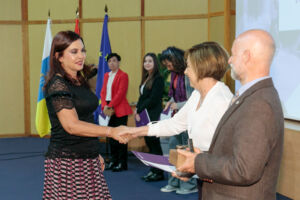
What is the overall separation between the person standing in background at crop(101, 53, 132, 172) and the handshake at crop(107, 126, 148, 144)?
2.58 metres

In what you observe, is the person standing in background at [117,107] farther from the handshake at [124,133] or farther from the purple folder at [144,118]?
the handshake at [124,133]

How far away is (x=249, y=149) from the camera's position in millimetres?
1157

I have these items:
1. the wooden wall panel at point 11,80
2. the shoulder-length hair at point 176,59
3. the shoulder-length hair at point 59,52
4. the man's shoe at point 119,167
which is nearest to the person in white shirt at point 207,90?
the shoulder-length hair at point 59,52

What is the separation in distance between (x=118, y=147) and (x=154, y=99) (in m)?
1.01

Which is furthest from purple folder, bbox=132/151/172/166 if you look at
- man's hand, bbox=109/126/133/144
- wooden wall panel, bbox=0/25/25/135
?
wooden wall panel, bbox=0/25/25/135

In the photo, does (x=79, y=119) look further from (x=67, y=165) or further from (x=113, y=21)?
(x=113, y=21)

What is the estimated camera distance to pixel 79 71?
7.93 ft

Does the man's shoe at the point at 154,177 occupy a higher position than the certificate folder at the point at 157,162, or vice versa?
the certificate folder at the point at 157,162

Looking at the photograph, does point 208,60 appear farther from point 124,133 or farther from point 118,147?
point 118,147

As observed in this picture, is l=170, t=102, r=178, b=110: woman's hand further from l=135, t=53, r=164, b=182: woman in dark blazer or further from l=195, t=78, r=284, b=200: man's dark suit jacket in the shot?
l=195, t=78, r=284, b=200: man's dark suit jacket

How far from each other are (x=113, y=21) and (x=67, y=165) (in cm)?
543

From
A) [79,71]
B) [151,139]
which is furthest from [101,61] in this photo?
[79,71]

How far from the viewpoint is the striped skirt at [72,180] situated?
2.17 m

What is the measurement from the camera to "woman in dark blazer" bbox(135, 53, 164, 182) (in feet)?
15.0
